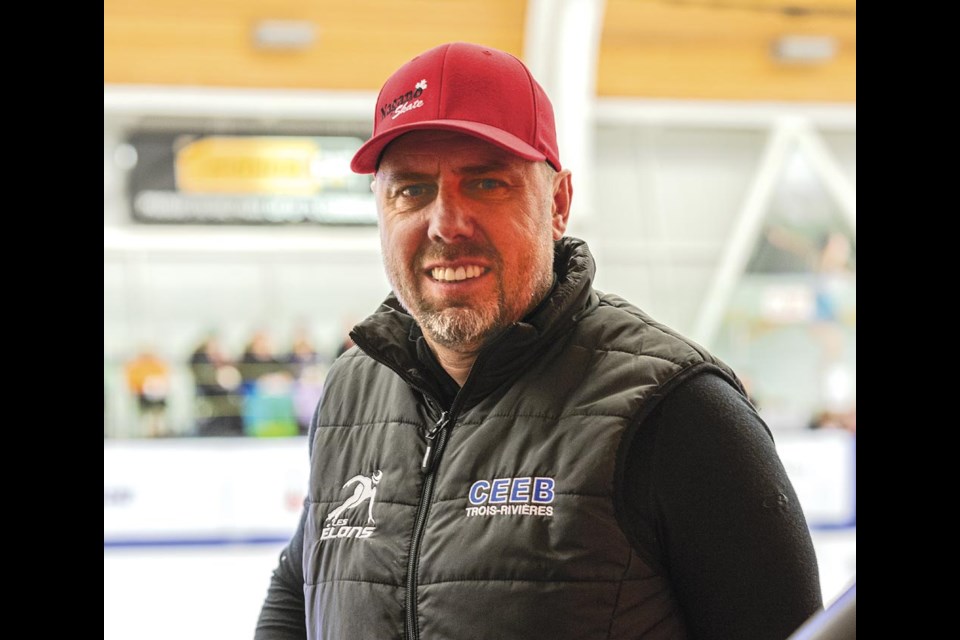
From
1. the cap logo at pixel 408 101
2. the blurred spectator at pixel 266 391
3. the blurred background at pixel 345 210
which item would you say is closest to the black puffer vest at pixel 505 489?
the cap logo at pixel 408 101

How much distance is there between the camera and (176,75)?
977cm

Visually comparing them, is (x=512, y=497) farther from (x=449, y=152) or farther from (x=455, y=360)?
(x=449, y=152)

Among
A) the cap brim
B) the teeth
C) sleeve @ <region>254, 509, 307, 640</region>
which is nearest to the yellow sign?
sleeve @ <region>254, 509, 307, 640</region>

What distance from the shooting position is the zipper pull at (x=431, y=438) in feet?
5.26

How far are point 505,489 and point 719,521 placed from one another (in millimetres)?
295

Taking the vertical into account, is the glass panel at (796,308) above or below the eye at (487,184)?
below

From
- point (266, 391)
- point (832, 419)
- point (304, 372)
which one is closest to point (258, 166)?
point (304, 372)

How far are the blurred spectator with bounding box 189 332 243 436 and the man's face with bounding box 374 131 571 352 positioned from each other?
8329 mm

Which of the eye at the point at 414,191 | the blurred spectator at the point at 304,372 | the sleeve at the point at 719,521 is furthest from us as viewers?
the blurred spectator at the point at 304,372

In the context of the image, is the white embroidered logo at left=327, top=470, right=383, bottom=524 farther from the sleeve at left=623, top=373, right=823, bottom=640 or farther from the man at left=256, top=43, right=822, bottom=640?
the sleeve at left=623, top=373, right=823, bottom=640

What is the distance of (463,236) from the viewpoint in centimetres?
165

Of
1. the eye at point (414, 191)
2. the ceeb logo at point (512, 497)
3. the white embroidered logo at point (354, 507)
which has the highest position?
the eye at point (414, 191)

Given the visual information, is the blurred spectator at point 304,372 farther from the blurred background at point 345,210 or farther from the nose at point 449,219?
the nose at point 449,219

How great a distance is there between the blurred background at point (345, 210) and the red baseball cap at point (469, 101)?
7.12 metres
